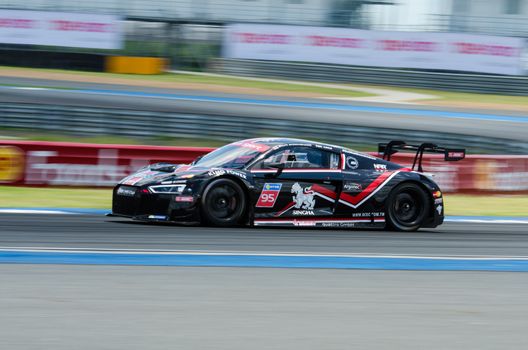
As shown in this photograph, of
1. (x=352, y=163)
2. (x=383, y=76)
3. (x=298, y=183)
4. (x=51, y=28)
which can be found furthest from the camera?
(x=51, y=28)

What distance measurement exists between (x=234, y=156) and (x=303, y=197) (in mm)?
1001

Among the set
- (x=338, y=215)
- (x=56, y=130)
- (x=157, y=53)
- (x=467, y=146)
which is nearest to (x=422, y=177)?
(x=338, y=215)

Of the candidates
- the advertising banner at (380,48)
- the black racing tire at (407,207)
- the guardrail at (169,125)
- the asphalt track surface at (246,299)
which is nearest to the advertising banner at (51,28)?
the advertising banner at (380,48)

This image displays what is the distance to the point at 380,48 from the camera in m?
31.0

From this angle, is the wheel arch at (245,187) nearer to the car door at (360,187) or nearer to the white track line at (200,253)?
the car door at (360,187)

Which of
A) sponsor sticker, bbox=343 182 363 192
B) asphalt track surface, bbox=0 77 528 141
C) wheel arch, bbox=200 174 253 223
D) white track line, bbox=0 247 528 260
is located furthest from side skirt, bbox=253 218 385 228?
asphalt track surface, bbox=0 77 528 141

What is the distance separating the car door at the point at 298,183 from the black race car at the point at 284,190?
0.04ft

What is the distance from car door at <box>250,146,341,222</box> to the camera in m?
10.6

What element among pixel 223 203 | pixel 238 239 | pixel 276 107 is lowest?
pixel 238 239

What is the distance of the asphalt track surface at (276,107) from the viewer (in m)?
21.8

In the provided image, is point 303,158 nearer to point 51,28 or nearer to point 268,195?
point 268,195

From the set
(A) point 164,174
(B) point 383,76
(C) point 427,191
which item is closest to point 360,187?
(C) point 427,191

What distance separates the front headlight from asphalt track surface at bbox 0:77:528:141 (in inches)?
406

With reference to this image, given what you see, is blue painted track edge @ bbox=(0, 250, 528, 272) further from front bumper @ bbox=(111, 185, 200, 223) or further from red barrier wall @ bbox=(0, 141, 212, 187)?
red barrier wall @ bbox=(0, 141, 212, 187)
